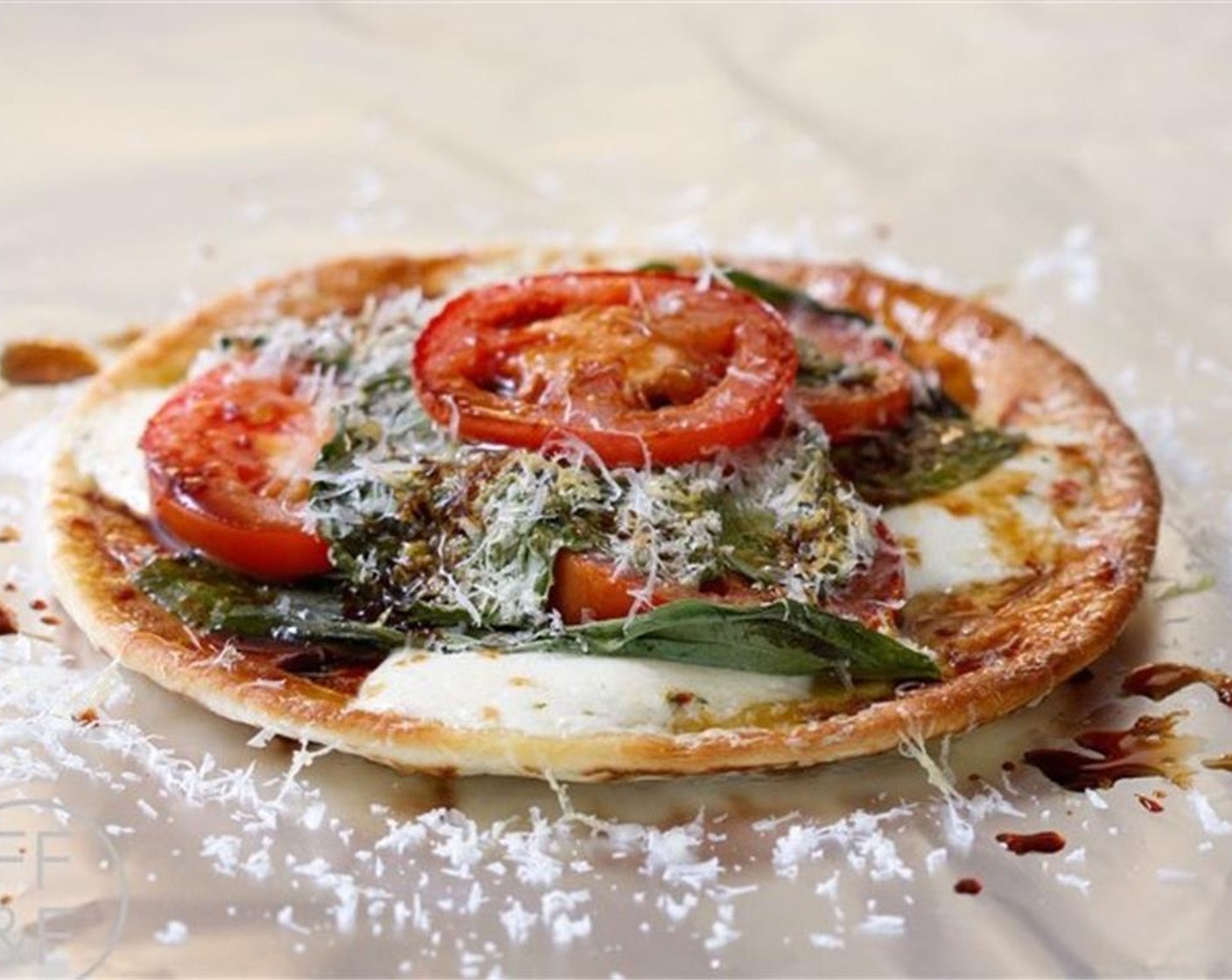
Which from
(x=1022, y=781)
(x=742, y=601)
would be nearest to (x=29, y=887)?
(x=742, y=601)

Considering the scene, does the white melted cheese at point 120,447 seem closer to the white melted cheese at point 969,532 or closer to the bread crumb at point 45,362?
the bread crumb at point 45,362

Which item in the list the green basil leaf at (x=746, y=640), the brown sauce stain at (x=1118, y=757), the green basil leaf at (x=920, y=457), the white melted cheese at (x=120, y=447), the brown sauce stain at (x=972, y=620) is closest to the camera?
the green basil leaf at (x=746, y=640)

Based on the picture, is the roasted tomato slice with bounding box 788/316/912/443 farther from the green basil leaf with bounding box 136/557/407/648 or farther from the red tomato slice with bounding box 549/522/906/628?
the green basil leaf with bounding box 136/557/407/648

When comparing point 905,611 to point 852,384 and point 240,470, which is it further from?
point 240,470

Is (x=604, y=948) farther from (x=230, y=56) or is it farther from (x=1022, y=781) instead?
(x=230, y=56)

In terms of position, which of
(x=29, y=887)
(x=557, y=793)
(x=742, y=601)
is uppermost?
(x=742, y=601)

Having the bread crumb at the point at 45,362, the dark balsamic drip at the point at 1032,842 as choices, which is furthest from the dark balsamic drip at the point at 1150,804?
the bread crumb at the point at 45,362

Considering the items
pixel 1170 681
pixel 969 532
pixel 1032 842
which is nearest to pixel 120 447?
pixel 969 532
